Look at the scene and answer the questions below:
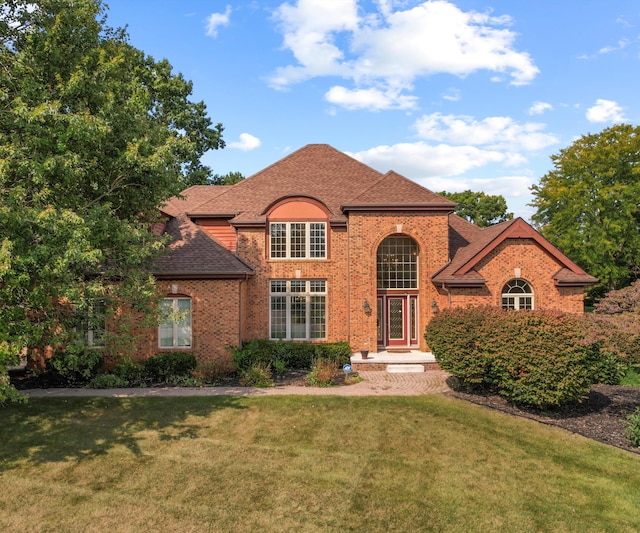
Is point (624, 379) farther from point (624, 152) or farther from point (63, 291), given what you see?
point (624, 152)

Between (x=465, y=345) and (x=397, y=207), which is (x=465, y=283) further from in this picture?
(x=465, y=345)

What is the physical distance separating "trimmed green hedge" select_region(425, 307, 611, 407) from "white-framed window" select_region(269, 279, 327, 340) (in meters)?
7.68

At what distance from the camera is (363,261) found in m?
18.6

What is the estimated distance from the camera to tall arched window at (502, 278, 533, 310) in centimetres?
1736

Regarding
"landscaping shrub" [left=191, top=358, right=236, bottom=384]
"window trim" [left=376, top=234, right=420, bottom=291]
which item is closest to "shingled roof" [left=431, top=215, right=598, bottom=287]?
"window trim" [left=376, top=234, right=420, bottom=291]

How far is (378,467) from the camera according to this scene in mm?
8156

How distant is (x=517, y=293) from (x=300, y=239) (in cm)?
1004

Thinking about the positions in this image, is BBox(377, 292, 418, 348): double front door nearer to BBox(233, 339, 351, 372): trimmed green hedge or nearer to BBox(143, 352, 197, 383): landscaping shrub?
BBox(233, 339, 351, 372): trimmed green hedge

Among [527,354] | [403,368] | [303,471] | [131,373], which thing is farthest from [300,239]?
[303,471]

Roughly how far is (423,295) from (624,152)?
23247mm

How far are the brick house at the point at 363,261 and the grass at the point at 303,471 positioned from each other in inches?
280

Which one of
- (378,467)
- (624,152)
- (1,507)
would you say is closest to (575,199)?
(624,152)

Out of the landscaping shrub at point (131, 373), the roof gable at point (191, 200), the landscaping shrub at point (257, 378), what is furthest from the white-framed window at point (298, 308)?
the roof gable at point (191, 200)

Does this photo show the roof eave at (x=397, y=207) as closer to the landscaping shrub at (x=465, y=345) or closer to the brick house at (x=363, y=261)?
the brick house at (x=363, y=261)
